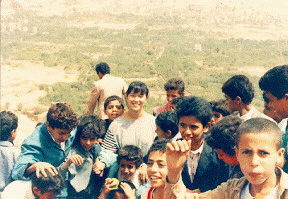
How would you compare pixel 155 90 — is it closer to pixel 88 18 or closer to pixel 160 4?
pixel 88 18

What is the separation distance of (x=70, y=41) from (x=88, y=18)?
40.7ft

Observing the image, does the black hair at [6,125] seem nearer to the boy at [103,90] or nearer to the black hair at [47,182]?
the black hair at [47,182]

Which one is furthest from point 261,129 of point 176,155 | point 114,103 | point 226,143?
point 114,103

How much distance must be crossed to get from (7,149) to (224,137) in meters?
2.10

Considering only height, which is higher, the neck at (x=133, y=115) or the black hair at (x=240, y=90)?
the black hair at (x=240, y=90)

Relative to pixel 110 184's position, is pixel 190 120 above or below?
above

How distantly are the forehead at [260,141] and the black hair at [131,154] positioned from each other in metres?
A: 1.58

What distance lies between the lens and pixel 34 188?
299 centimetres

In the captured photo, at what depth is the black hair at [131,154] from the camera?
335 centimetres

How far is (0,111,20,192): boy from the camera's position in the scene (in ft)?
11.3

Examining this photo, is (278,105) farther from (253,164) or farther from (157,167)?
(253,164)

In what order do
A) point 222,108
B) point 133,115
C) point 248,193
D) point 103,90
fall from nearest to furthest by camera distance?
1. point 248,193
2. point 133,115
3. point 222,108
4. point 103,90

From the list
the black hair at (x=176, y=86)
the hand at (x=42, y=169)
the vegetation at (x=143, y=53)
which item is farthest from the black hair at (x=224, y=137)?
the vegetation at (x=143, y=53)

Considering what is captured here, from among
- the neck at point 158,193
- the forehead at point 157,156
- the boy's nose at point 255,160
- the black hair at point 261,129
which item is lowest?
the neck at point 158,193
